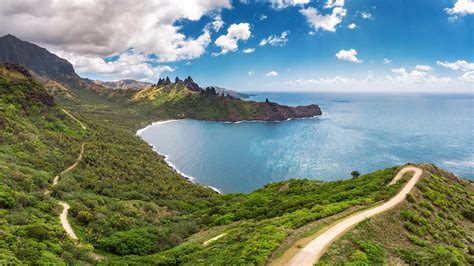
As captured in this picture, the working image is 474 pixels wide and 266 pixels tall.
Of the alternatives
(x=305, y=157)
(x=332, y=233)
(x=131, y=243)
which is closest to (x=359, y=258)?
(x=332, y=233)

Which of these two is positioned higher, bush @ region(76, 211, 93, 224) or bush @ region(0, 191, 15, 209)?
bush @ region(0, 191, 15, 209)

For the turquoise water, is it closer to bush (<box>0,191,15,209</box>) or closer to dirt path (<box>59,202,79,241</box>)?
dirt path (<box>59,202,79,241</box>)

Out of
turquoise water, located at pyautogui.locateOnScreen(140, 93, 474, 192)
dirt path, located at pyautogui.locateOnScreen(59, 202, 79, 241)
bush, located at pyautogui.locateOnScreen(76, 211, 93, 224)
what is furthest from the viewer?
turquoise water, located at pyautogui.locateOnScreen(140, 93, 474, 192)

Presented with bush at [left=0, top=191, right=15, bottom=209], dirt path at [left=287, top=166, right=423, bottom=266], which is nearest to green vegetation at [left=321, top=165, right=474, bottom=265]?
dirt path at [left=287, top=166, right=423, bottom=266]

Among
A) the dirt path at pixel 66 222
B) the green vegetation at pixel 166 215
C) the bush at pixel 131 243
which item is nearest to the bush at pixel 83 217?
the green vegetation at pixel 166 215

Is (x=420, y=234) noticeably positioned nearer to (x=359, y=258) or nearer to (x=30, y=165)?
(x=359, y=258)

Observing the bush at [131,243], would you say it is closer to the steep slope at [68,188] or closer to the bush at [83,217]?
the steep slope at [68,188]
